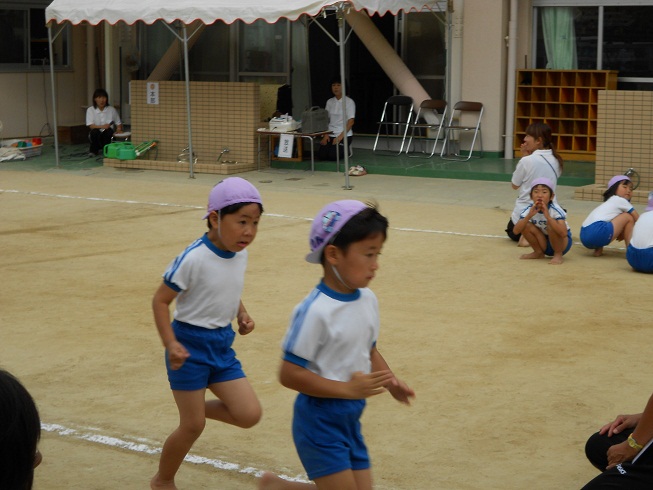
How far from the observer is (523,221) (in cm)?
995

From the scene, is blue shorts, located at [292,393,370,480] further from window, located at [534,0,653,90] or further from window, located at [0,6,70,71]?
window, located at [0,6,70,71]

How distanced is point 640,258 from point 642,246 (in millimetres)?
125

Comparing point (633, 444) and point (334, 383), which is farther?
point (633, 444)

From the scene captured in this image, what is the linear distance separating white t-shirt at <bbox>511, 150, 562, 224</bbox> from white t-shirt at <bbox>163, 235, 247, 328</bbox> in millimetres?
6310

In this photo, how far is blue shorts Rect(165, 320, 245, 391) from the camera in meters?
4.41

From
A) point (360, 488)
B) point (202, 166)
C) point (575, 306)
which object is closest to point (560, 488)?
point (360, 488)

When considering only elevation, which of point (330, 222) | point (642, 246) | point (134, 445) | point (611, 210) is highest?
point (330, 222)

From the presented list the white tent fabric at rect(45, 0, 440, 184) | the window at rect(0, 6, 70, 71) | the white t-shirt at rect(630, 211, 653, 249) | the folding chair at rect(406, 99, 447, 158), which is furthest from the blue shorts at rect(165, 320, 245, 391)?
the window at rect(0, 6, 70, 71)

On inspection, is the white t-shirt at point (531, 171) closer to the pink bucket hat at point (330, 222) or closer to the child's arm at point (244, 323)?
the child's arm at point (244, 323)

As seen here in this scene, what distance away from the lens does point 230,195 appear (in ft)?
14.6

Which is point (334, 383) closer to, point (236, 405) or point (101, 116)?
point (236, 405)

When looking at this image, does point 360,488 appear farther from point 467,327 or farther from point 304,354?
point 467,327

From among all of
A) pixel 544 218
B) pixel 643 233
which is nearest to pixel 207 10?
pixel 544 218

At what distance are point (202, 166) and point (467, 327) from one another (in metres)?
10.3
